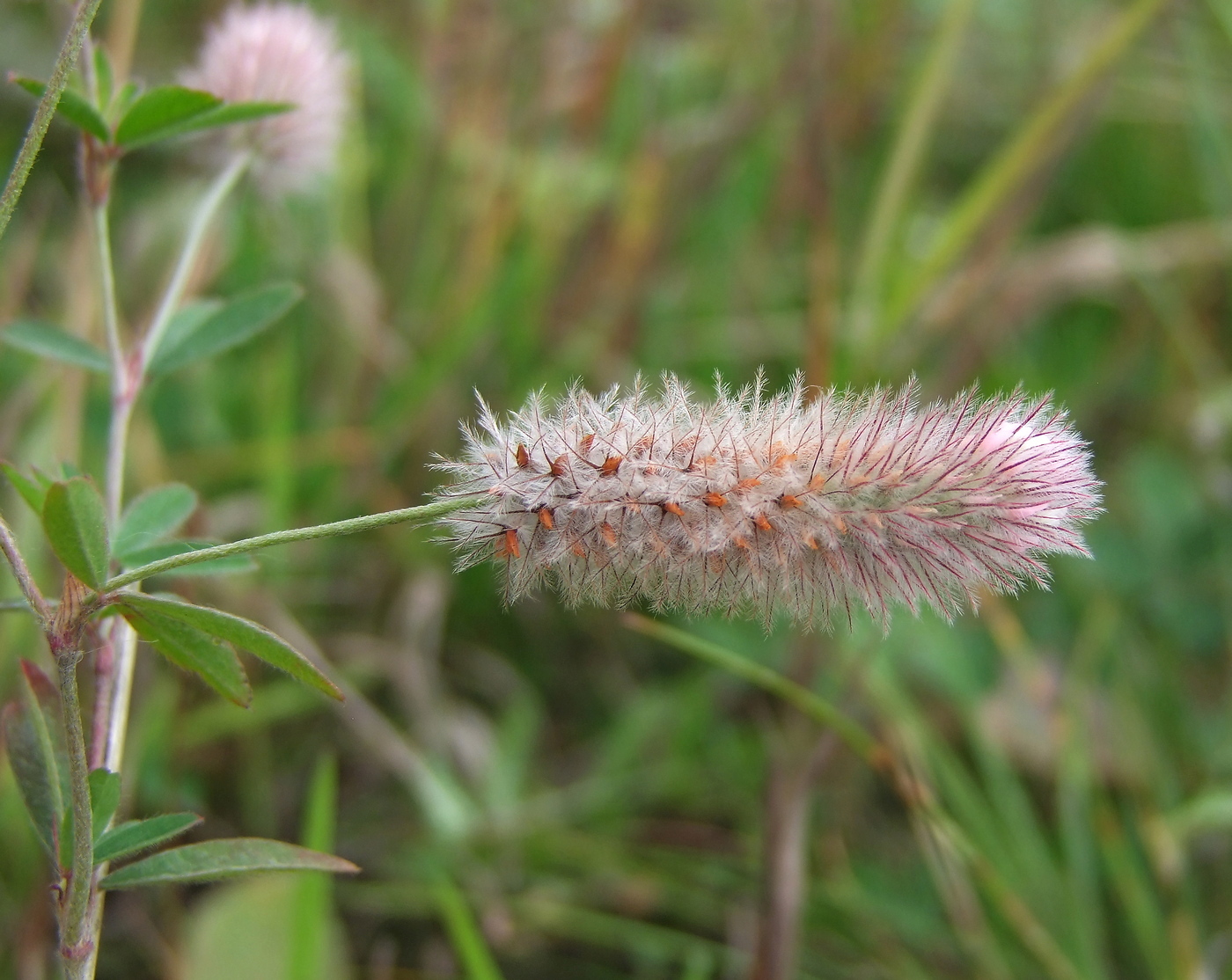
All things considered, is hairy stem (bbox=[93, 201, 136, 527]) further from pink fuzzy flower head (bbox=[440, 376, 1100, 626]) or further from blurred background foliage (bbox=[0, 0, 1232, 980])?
blurred background foliage (bbox=[0, 0, 1232, 980])

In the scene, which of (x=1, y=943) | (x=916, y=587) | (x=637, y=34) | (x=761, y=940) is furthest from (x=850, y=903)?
(x=637, y=34)

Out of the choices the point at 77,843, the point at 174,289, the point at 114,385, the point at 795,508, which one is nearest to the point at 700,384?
the point at 174,289

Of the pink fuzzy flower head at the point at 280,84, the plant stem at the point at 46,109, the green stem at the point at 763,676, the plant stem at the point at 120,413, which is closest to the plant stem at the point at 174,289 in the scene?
the plant stem at the point at 120,413

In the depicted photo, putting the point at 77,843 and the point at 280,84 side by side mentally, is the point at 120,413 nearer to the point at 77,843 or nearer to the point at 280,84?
the point at 77,843

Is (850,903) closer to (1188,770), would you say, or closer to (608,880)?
(608,880)

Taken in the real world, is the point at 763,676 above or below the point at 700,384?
below

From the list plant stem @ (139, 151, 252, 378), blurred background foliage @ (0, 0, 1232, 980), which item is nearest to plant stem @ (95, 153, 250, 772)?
plant stem @ (139, 151, 252, 378)
